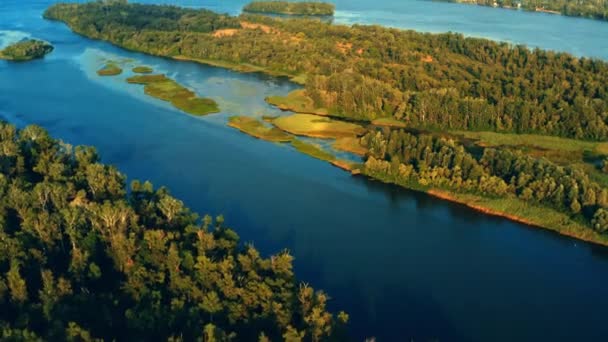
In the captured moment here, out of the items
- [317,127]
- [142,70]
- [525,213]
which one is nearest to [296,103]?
[317,127]

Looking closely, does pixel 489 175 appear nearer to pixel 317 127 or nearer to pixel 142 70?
pixel 317 127

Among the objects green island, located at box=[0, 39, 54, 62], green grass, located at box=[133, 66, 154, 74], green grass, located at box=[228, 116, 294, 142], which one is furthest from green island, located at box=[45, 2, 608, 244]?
green island, located at box=[0, 39, 54, 62]

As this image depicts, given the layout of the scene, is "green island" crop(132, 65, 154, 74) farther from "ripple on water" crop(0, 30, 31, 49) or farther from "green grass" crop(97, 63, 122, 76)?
"ripple on water" crop(0, 30, 31, 49)

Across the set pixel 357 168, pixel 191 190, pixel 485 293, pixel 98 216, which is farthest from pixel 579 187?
pixel 98 216

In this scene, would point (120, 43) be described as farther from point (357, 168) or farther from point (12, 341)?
point (12, 341)

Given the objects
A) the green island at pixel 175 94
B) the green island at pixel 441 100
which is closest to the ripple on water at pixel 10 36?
the green island at pixel 441 100
